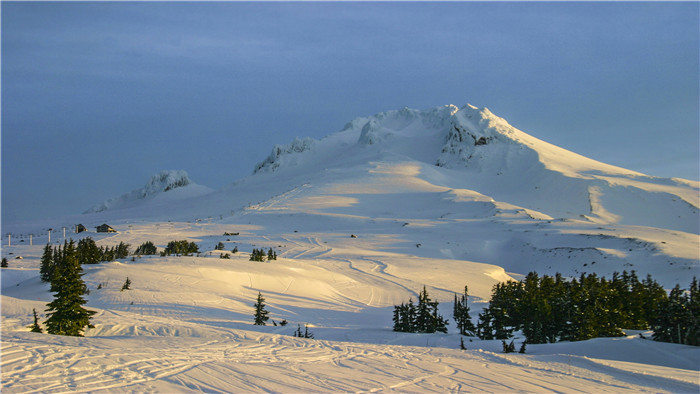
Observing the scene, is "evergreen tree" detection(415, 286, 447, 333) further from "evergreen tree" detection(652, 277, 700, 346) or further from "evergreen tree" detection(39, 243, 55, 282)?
"evergreen tree" detection(39, 243, 55, 282)

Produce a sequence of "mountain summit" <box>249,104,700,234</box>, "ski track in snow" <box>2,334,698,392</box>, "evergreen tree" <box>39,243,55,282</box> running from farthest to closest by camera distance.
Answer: "mountain summit" <box>249,104,700,234</box> < "evergreen tree" <box>39,243,55,282</box> < "ski track in snow" <box>2,334,698,392</box>

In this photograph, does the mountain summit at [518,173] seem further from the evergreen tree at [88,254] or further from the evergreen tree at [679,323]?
the evergreen tree at [88,254]

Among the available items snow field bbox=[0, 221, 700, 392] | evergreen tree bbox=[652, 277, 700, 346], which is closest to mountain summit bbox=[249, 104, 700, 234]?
snow field bbox=[0, 221, 700, 392]

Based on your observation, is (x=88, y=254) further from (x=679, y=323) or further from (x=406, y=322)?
(x=679, y=323)

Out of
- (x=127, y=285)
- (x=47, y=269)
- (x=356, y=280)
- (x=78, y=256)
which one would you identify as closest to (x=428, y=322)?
(x=356, y=280)

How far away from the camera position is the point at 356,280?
1746 inches

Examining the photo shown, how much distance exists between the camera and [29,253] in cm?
5225

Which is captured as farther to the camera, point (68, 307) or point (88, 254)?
point (88, 254)

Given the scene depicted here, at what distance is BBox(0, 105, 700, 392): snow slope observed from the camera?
1209 cm

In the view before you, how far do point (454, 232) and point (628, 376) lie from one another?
6879 cm

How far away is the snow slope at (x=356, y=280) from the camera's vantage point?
1209cm

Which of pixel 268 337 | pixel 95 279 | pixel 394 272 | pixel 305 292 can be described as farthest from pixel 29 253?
pixel 268 337

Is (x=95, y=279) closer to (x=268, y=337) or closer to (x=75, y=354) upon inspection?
(x=268, y=337)

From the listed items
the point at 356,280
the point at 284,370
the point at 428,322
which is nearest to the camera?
the point at 284,370
